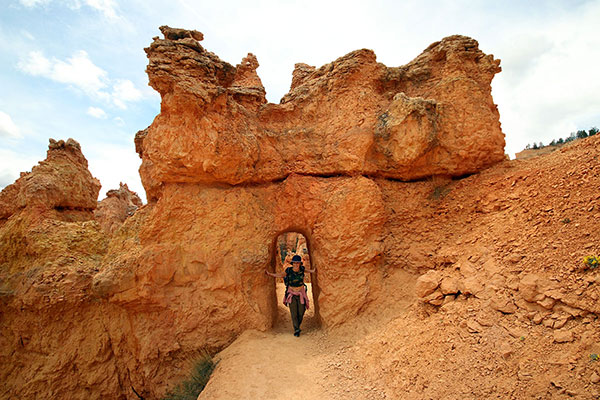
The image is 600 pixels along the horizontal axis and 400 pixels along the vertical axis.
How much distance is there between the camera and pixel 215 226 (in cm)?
585

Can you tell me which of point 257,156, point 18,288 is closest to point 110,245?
point 18,288

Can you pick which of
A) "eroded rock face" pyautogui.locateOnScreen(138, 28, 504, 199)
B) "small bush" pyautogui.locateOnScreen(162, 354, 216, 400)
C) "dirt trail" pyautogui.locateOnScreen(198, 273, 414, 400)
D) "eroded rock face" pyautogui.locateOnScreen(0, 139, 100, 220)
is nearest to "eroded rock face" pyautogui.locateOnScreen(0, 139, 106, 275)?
"eroded rock face" pyautogui.locateOnScreen(0, 139, 100, 220)

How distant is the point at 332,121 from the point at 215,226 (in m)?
3.31

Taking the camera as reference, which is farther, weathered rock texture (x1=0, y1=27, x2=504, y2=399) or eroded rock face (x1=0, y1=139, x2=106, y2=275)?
eroded rock face (x1=0, y1=139, x2=106, y2=275)

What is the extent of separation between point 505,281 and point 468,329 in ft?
2.48

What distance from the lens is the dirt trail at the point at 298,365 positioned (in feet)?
13.0

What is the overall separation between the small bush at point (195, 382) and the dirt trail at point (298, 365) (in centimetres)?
29

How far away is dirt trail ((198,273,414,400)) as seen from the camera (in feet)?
13.0

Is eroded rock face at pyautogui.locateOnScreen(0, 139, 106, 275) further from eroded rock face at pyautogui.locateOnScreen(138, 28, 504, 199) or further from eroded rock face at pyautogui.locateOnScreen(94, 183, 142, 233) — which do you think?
eroded rock face at pyautogui.locateOnScreen(94, 183, 142, 233)

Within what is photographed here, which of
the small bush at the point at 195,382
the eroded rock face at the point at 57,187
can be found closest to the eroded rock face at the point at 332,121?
the eroded rock face at the point at 57,187

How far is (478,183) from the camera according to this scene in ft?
18.2

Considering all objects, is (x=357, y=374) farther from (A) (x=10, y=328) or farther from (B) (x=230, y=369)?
(A) (x=10, y=328)

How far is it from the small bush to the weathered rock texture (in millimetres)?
239

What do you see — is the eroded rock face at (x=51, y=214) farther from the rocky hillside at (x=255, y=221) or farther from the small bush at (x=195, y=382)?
the small bush at (x=195, y=382)
